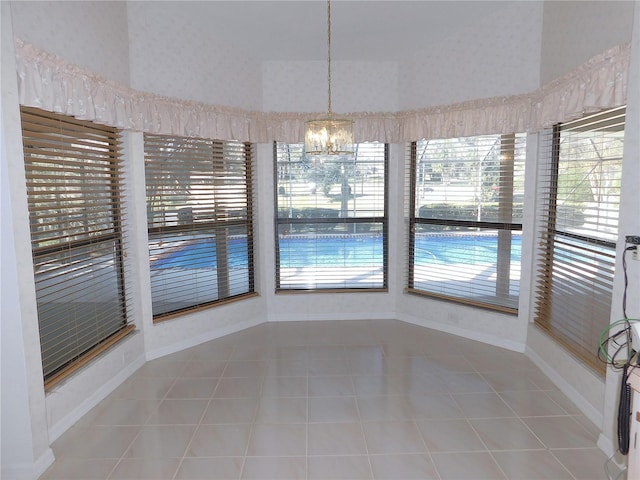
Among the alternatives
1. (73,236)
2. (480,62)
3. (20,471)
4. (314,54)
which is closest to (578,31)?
(480,62)

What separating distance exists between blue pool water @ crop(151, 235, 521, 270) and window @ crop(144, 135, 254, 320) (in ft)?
0.04

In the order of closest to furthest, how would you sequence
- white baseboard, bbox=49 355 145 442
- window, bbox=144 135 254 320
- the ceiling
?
white baseboard, bbox=49 355 145 442, the ceiling, window, bbox=144 135 254 320

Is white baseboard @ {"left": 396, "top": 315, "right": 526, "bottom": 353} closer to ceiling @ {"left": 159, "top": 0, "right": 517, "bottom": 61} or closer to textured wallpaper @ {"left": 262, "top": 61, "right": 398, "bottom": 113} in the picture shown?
textured wallpaper @ {"left": 262, "top": 61, "right": 398, "bottom": 113}

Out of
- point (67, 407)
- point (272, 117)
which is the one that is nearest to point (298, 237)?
point (272, 117)

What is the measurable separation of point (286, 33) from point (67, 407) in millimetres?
3598

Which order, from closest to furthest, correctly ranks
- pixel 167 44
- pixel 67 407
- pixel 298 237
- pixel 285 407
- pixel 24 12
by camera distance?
pixel 24 12 < pixel 67 407 < pixel 285 407 < pixel 167 44 < pixel 298 237

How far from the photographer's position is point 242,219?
16.4 ft

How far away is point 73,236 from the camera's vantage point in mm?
3166

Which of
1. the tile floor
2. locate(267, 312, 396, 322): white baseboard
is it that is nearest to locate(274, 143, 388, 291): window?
locate(267, 312, 396, 322): white baseboard

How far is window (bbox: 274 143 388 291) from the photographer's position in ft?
17.0

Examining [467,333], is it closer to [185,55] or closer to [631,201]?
[631,201]

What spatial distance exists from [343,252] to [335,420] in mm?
2541

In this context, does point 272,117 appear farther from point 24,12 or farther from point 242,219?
point 24,12

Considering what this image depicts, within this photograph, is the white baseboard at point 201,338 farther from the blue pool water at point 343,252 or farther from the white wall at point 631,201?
the white wall at point 631,201
